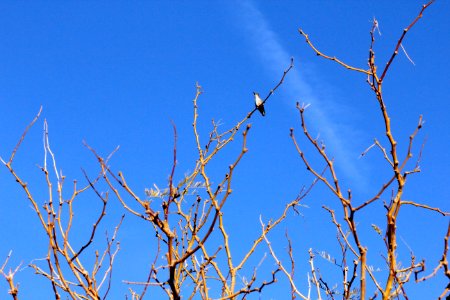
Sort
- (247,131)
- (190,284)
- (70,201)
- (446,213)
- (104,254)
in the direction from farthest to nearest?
(190,284) < (104,254) < (70,201) < (446,213) < (247,131)

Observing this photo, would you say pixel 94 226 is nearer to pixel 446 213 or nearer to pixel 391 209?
pixel 391 209

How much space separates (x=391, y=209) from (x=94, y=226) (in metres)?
1.19

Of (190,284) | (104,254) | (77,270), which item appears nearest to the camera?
(77,270)

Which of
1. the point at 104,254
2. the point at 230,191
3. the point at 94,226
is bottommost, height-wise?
the point at 230,191

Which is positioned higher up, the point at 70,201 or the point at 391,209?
the point at 70,201

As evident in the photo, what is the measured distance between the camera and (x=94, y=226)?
203 centimetres

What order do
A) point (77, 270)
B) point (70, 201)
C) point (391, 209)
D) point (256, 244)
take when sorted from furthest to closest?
point (256, 244), point (70, 201), point (77, 270), point (391, 209)

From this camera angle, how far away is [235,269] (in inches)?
A: 108

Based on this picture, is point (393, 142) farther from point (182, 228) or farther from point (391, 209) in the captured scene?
point (182, 228)

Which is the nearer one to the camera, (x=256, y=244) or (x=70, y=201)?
(x=70, y=201)

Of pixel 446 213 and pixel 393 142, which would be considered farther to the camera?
pixel 446 213

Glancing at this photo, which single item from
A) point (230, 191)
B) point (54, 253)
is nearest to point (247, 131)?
point (230, 191)

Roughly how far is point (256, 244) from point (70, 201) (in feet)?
3.59

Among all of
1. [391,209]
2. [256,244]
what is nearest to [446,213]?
[391,209]
